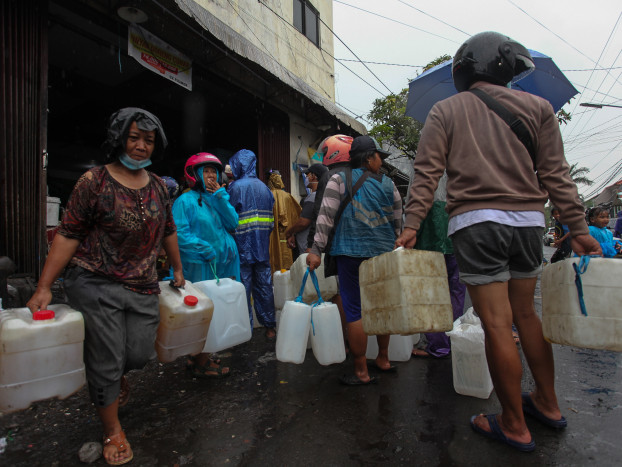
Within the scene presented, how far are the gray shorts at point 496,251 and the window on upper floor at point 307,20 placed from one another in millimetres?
9106

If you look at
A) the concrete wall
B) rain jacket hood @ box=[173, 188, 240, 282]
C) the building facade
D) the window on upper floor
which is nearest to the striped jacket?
rain jacket hood @ box=[173, 188, 240, 282]

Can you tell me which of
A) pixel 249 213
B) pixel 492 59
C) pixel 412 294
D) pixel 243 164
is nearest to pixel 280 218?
pixel 249 213

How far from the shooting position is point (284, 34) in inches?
349

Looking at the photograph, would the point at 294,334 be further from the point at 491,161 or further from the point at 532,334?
the point at 491,161

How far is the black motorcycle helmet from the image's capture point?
2.04 metres

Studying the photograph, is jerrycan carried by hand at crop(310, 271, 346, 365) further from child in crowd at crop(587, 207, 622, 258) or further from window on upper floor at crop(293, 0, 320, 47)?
window on upper floor at crop(293, 0, 320, 47)

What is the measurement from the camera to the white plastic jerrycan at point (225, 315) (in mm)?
2662

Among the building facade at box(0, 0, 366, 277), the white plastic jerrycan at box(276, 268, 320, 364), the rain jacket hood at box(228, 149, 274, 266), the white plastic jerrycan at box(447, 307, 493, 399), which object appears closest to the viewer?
the white plastic jerrycan at box(447, 307, 493, 399)

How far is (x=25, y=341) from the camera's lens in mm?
1677

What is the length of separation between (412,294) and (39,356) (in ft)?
5.75

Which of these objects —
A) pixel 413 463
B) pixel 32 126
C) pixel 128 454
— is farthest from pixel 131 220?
pixel 32 126

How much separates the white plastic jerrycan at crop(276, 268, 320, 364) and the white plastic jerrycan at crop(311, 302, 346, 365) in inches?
2.8

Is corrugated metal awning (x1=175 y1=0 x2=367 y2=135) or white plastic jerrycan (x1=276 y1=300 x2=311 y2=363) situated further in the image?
corrugated metal awning (x1=175 y1=0 x2=367 y2=135)

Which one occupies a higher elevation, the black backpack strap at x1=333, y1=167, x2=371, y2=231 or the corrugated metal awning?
the corrugated metal awning
